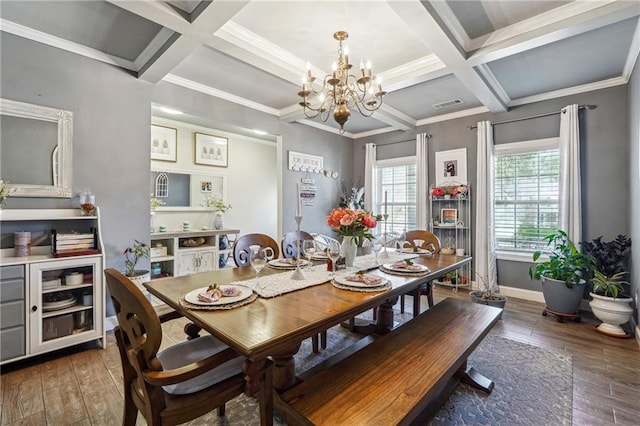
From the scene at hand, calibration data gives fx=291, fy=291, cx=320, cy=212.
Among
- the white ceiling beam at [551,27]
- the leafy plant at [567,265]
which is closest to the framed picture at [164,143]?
the white ceiling beam at [551,27]

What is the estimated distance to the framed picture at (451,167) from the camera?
14.5 ft

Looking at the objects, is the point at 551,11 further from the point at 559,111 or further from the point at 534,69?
the point at 559,111

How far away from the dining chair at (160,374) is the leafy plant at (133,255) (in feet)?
6.09

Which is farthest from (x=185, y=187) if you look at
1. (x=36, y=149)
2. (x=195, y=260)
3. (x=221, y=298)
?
(x=221, y=298)

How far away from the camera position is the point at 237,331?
1106mm

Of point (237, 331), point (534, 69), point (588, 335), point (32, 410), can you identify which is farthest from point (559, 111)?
point (32, 410)

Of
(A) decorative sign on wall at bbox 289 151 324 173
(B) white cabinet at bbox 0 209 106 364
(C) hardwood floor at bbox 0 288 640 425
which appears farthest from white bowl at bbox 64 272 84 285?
(A) decorative sign on wall at bbox 289 151 324 173

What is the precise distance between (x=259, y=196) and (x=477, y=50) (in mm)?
4694

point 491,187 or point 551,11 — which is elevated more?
point 551,11

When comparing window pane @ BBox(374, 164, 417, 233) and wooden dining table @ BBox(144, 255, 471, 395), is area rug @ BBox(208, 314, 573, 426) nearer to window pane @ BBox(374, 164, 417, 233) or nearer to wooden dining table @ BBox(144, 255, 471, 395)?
wooden dining table @ BBox(144, 255, 471, 395)

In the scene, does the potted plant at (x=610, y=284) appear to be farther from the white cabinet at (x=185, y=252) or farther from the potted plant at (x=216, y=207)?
the potted plant at (x=216, y=207)

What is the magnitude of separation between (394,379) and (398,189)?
4292 mm

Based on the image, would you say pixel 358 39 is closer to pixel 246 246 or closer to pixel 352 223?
pixel 352 223

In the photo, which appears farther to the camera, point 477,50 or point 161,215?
point 161,215
